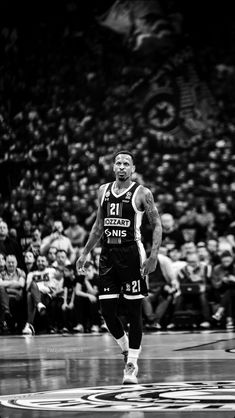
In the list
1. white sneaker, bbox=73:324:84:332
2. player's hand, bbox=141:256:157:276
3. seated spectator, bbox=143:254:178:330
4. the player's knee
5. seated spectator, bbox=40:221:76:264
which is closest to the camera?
player's hand, bbox=141:256:157:276

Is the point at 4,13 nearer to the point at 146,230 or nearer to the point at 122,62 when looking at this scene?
the point at 122,62

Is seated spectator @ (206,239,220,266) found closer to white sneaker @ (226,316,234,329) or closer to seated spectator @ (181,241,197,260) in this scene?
seated spectator @ (181,241,197,260)

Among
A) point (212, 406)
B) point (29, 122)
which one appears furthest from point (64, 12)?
point (212, 406)

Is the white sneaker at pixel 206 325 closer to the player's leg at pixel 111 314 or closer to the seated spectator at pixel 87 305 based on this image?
the seated spectator at pixel 87 305

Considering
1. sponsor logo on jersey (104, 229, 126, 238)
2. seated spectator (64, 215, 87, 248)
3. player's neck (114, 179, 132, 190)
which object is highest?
seated spectator (64, 215, 87, 248)

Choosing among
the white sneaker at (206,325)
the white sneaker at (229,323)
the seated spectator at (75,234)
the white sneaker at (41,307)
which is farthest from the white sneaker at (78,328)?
the seated spectator at (75,234)

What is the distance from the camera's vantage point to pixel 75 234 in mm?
16562

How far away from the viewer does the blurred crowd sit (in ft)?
42.7

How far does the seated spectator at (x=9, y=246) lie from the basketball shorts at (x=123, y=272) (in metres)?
6.12

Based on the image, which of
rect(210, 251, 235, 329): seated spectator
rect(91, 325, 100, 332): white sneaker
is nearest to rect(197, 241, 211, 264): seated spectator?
rect(210, 251, 235, 329): seated spectator

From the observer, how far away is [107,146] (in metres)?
23.9

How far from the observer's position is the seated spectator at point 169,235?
14298mm

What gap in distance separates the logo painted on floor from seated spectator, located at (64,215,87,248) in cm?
1032

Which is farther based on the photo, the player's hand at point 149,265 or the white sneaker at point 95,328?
the white sneaker at point 95,328
